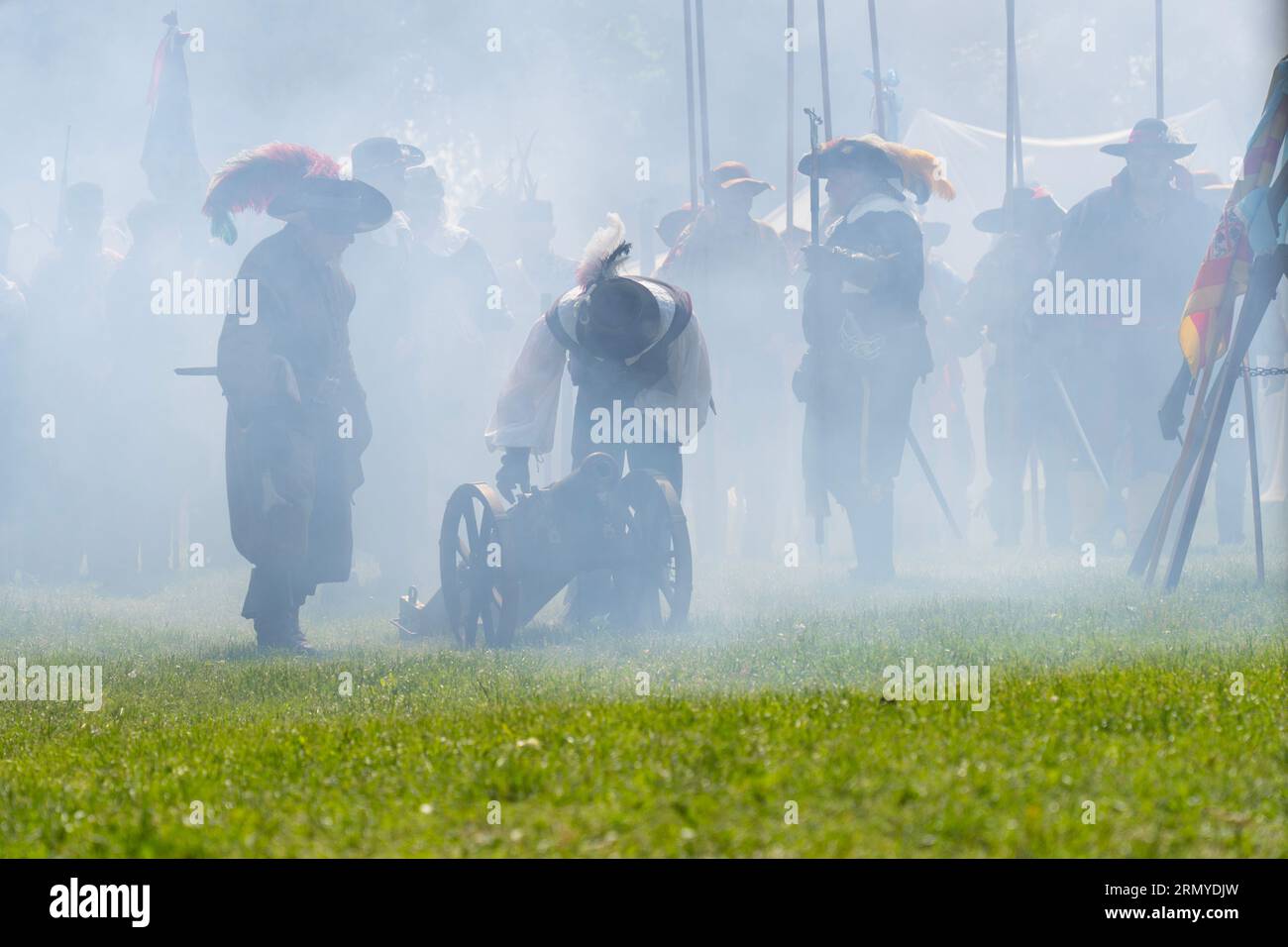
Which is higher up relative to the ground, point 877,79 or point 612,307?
point 877,79

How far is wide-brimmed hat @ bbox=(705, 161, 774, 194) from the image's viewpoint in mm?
14812

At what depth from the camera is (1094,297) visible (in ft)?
43.0

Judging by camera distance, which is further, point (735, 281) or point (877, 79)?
point (877, 79)

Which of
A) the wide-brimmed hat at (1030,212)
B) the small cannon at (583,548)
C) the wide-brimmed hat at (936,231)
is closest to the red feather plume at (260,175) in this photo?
the small cannon at (583,548)

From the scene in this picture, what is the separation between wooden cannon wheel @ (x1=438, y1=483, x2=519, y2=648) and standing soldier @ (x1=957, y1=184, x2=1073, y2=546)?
6035mm

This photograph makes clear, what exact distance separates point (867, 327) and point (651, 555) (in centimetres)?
304

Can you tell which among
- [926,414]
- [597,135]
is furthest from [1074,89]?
[926,414]

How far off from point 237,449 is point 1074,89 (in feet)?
72.3

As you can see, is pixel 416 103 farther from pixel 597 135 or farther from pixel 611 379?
pixel 611 379

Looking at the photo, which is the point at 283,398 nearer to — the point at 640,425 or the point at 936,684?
the point at 640,425

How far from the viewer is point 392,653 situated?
28.3 ft

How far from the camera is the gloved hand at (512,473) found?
9.30m
